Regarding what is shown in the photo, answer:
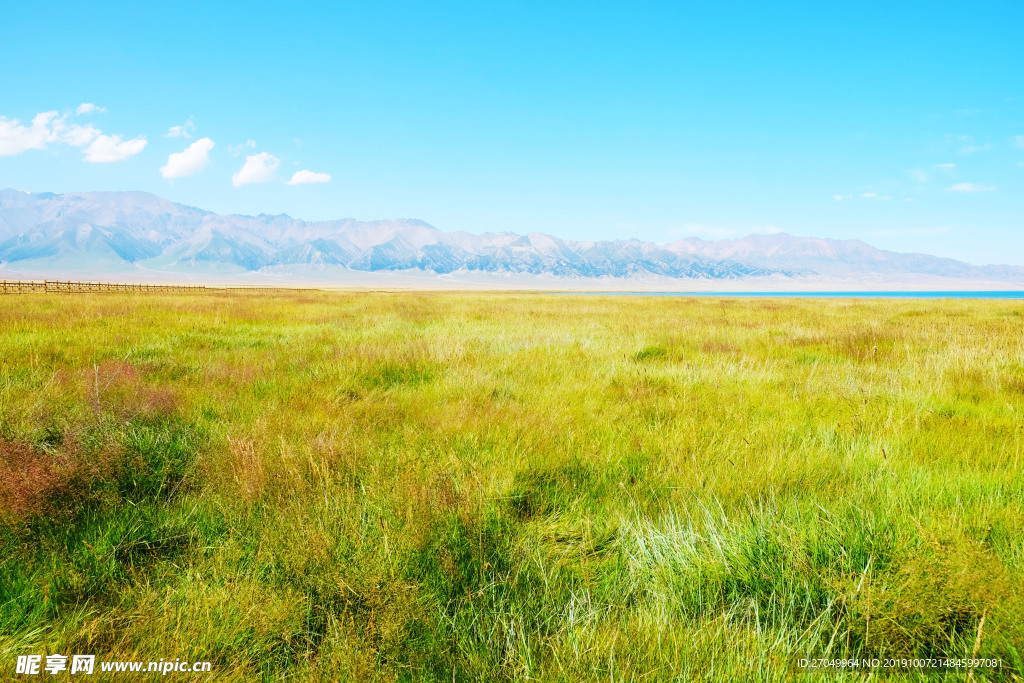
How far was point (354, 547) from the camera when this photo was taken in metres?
1.90

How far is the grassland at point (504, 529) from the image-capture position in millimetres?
1449

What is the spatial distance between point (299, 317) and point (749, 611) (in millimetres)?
14471

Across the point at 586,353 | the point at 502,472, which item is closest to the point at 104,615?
the point at 502,472

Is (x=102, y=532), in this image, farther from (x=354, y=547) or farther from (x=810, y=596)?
(x=810, y=596)

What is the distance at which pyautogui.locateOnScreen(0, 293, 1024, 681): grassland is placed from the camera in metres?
1.45

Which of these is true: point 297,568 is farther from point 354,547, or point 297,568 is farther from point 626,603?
point 626,603

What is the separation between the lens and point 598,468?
293cm

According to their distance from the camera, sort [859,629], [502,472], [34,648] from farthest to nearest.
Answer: [502,472] < [859,629] < [34,648]

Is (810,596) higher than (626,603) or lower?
higher

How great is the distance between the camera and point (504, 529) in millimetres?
2236

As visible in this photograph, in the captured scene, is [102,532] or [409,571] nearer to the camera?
[409,571]

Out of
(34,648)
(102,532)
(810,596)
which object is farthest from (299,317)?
(810,596)

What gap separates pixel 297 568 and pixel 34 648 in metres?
0.72

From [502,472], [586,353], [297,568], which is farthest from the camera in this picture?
[586,353]
